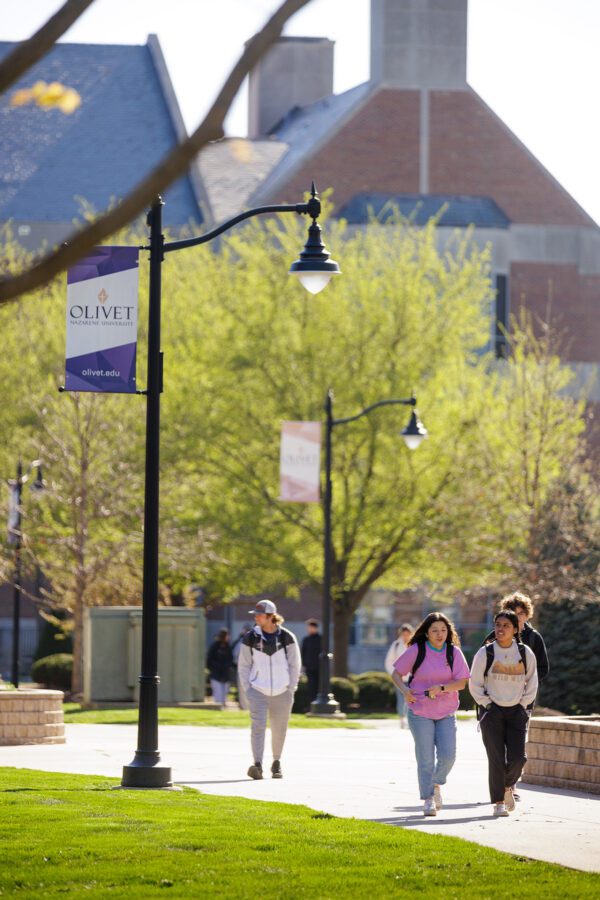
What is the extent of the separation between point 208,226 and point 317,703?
24.2 m

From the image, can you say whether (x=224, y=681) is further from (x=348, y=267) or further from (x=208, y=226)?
(x=208, y=226)

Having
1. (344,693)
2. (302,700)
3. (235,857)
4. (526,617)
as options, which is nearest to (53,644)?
(344,693)

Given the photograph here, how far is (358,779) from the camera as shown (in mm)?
15867

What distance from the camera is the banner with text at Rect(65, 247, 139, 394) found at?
1438 cm

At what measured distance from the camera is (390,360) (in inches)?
1436

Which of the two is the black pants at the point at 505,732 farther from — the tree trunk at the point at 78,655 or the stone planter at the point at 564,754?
the tree trunk at the point at 78,655

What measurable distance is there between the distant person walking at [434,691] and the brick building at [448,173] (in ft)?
125

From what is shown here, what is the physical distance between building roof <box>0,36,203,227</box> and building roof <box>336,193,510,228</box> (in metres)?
5.71

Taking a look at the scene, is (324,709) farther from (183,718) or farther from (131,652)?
(183,718)

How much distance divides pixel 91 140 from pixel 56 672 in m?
25.4

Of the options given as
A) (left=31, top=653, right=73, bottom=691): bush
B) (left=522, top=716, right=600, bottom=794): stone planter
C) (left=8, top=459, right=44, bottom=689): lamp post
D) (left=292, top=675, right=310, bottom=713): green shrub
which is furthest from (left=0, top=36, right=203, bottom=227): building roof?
(left=522, top=716, right=600, bottom=794): stone planter

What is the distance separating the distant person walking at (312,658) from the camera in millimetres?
31000

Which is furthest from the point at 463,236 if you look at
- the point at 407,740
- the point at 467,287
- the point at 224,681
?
the point at 407,740

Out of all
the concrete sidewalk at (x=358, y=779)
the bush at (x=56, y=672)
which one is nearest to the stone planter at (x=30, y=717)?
the concrete sidewalk at (x=358, y=779)
